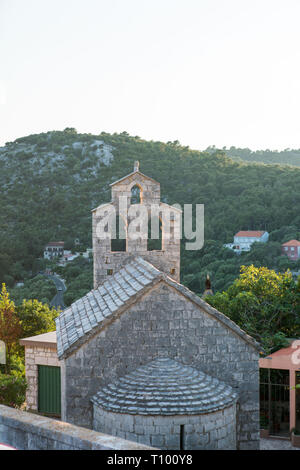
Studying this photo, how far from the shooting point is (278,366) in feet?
47.3

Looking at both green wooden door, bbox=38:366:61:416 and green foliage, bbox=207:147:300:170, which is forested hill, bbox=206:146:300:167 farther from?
green wooden door, bbox=38:366:61:416

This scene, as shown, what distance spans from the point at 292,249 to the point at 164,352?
140ft

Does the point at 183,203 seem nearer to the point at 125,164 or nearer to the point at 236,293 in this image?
the point at 125,164

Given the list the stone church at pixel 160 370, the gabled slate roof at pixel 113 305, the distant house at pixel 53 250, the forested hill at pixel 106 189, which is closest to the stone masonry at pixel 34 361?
the gabled slate roof at pixel 113 305

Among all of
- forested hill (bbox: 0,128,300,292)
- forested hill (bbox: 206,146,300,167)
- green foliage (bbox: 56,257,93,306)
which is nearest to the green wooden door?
green foliage (bbox: 56,257,93,306)

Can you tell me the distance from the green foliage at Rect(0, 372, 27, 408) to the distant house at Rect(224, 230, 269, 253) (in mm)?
39356

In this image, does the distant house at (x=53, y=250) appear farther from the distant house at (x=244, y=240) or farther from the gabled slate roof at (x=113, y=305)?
the gabled slate roof at (x=113, y=305)

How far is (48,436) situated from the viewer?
Result: 5434 mm

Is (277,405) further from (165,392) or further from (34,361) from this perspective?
(165,392)

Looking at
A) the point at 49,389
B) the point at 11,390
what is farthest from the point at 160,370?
the point at 49,389

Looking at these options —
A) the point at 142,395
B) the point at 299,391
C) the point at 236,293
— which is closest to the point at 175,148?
the point at 236,293

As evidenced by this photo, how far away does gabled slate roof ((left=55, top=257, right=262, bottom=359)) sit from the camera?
9.24 m
